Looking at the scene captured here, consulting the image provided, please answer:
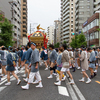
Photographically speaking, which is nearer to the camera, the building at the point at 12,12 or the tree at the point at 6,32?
the tree at the point at 6,32

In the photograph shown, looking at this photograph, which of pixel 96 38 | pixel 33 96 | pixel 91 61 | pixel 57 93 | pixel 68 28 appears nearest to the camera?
pixel 33 96

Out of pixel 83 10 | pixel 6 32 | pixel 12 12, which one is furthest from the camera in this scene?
pixel 83 10

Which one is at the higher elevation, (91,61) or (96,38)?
(96,38)

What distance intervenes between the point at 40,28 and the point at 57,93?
1332cm

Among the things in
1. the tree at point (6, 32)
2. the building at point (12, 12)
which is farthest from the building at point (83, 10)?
the tree at point (6, 32)

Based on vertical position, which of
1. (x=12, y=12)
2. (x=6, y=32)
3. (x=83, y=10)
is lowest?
(x=6, y=32)

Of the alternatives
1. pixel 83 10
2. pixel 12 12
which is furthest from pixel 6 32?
pixel 83 10

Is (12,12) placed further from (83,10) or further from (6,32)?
(83,10)

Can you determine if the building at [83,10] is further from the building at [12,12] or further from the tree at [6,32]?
the tree at [6,32]

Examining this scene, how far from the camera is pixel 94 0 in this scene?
189 feet

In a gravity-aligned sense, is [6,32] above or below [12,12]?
below

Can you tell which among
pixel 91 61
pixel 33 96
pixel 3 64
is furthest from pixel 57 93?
pixel 3 64

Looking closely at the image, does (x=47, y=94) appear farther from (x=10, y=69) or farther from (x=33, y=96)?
(x=10, y=69)

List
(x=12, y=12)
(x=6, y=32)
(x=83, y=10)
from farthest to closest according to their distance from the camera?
(x=83, y=10) → (x=12, y=12) → (x=6, y=32)
